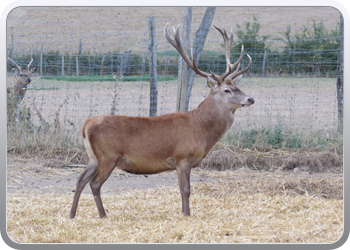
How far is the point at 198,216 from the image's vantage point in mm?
6520

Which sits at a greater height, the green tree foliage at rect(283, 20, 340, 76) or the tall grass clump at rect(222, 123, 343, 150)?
the green tree foliage at rect(283, 20, 340, 76)

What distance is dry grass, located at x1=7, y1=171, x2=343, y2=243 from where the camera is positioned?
563cm

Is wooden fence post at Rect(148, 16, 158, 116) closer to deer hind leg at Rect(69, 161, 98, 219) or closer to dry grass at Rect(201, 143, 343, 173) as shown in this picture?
dry grass at Rect(201, 143, 343, 173)

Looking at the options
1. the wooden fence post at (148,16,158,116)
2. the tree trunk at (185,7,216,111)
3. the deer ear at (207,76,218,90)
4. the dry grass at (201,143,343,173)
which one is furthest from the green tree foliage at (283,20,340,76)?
the deer ear at (207,76,218,90)

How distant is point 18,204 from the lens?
6.95 meters

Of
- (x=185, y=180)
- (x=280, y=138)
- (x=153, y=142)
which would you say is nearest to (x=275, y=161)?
(x=280, y=138)

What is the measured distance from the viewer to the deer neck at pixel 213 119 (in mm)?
6711

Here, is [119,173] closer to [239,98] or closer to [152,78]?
[152,78]

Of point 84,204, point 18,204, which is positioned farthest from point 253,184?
point 18,204

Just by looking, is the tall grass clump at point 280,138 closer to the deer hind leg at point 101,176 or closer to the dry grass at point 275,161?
the dry grass at point 275,161

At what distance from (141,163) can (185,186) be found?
611mm

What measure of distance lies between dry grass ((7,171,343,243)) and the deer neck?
99 centimetres

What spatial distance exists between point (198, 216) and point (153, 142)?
3.53ft

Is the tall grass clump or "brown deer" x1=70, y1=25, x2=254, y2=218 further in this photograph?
the tall grass clump
